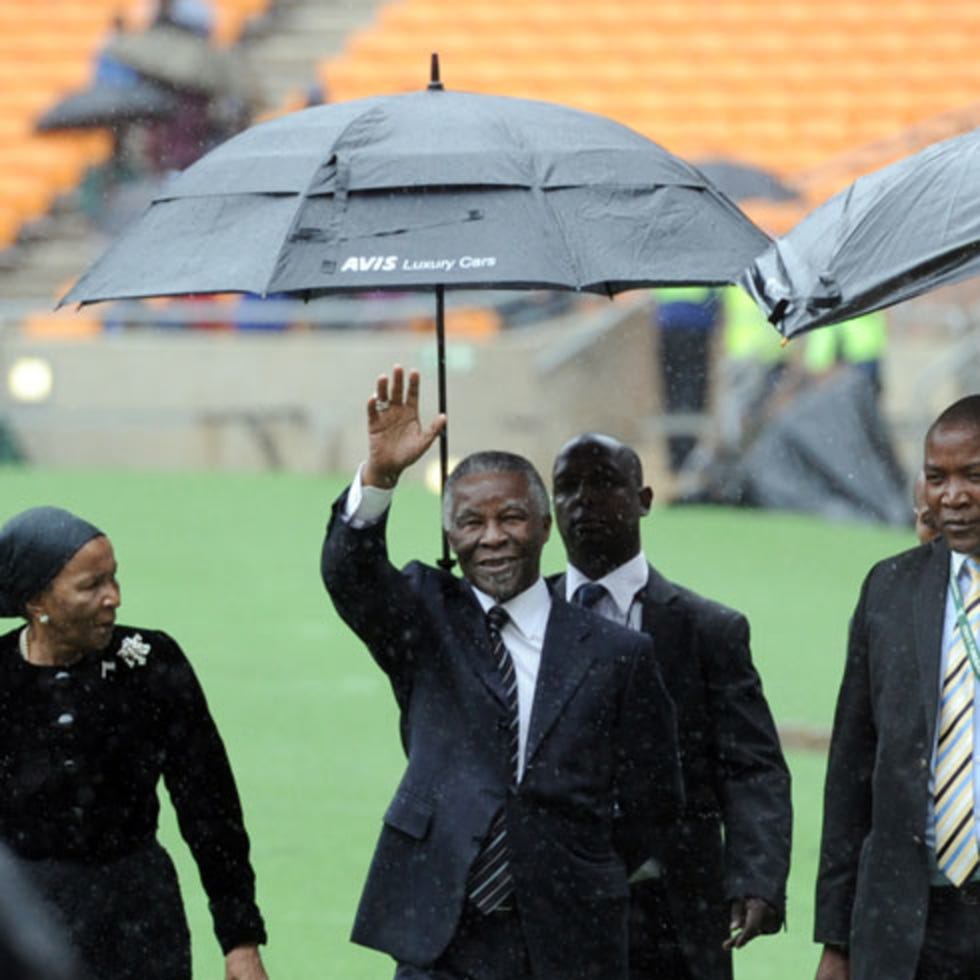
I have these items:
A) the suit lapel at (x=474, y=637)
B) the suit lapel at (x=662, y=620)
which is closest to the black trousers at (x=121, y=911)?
the suit lapel at (x=474, y=637)

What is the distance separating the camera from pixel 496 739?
13.4 feet

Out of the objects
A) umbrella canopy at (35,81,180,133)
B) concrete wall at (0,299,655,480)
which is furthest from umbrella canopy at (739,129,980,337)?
umbrella canopy at (35,81,180,133)

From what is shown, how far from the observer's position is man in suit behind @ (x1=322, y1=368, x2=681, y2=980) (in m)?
4.01

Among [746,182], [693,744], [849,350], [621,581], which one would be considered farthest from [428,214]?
[746,182]

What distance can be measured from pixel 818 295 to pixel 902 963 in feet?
3.68

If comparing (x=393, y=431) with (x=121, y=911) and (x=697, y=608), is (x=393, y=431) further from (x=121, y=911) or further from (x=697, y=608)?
(x=121, y=911)

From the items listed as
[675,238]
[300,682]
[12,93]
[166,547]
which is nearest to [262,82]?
[12,93]

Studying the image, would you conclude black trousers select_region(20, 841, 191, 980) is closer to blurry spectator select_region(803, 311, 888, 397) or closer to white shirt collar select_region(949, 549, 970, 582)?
white shirt collar select_region(949, 549, 970, 582)

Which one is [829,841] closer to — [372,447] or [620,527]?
[620,527]

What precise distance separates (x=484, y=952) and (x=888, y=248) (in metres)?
1.36

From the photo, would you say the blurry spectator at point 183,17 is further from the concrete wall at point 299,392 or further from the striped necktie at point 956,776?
the striped necktie at point 956,776

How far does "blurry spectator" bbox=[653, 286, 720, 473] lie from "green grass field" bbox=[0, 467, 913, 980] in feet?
4.17

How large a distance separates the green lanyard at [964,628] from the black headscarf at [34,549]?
1433mm

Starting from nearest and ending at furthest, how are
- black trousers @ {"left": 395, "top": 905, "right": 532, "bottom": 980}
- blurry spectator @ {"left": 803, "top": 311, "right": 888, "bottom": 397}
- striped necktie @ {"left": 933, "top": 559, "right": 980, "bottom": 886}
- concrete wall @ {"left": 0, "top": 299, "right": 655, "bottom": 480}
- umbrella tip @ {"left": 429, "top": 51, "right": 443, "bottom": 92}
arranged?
striped necktie @ {"left": 933, "top": 559, "right": 980, "bottom": 886} → black trousers @ {"left": 395, "top": 905, "right": 532, "bottom": 980} → umbrella tip @ {"left": 429, "top": 51, "right": 443, "bottom": 92} → blurry spectator @ {"left": 803, "top": 311, "right": 888, "bottom": 397} → concrete wall @ {"left": 0, "top": 299, "right": 655, "bottom": 480}
